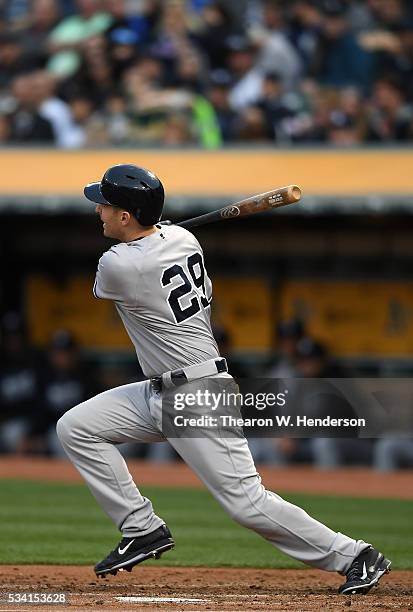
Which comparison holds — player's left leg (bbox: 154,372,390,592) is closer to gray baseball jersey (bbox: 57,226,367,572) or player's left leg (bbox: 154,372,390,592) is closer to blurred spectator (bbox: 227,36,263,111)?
gray baseball jersey (bbox: 57,226,367,572)

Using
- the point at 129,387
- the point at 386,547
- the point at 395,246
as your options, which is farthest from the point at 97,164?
the point at 129,387

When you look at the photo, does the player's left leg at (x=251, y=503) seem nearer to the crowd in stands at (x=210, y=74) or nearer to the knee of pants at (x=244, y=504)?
the knee of pants at (x=244, y=504)

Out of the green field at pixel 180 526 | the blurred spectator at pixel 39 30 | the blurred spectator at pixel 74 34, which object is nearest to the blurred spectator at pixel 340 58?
the blurred spectator at pixel 74 34

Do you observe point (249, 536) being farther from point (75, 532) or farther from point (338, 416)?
point (338, 416)

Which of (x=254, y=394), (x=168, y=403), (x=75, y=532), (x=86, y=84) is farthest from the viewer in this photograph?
(x=86, y=84)

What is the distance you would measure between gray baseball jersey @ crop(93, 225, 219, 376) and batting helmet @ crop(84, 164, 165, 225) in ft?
0.34

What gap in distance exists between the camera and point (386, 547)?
709cm

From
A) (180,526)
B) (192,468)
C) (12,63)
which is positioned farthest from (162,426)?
(12,63)

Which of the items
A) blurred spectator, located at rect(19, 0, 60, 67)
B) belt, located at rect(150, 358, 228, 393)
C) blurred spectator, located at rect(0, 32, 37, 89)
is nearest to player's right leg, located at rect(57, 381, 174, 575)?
belt, located at rect(150, 358, 228, 393)

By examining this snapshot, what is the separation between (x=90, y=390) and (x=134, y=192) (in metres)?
7.15

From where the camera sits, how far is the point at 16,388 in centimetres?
1219

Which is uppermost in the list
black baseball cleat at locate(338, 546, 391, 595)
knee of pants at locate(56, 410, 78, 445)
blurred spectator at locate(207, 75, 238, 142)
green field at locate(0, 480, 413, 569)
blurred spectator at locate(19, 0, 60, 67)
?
blurred spectator at locate(19, 0, 60, 67)

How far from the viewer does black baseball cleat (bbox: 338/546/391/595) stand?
5.00 m

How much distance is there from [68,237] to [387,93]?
11.7ft
